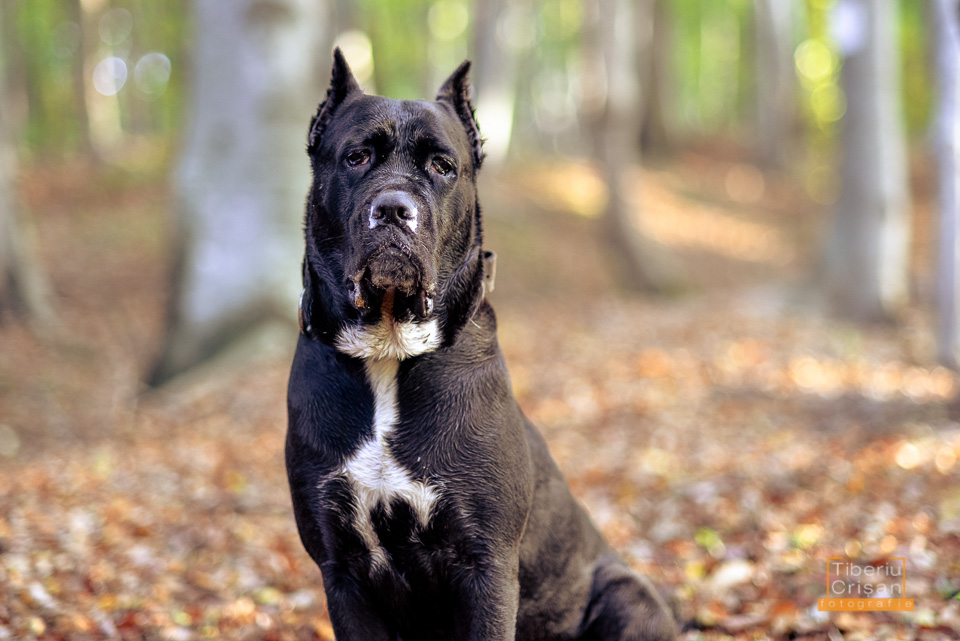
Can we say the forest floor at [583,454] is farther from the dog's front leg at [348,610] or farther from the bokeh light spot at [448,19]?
the bokeh light spot at [448,19]

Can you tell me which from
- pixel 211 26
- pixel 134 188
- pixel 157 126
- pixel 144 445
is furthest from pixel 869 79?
pixel 157 126

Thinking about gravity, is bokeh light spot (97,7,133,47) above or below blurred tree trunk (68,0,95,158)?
above

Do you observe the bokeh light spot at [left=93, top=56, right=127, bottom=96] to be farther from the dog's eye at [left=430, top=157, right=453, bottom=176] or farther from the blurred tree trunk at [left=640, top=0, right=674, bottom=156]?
the dog's eye at [left=430, top=157, right=453, bottom=176]

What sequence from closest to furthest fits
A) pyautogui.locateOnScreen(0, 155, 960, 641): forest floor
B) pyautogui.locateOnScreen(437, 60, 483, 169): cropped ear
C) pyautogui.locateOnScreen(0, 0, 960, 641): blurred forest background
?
pyautogui.locateOnScreen(437, 60, 483, 169): cropped ear
pyautogui.locateOnScreen(0, 155, 960, 641): forest floor
pyautogui.locateOnScreen(0, 0, 960, 641): blurred forest background

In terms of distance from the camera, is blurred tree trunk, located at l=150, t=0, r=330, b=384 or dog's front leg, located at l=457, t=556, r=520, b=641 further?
blurred tree trunk, located at l=150, t=0, r=330, b=384

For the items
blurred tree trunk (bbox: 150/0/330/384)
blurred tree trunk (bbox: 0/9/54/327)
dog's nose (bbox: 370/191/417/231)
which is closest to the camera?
dog's nose (bbox: 370/191/417/231)

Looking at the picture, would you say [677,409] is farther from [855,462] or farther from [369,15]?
[369,15]

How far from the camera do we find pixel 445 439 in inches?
89.4

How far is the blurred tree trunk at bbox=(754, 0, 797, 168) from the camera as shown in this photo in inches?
830

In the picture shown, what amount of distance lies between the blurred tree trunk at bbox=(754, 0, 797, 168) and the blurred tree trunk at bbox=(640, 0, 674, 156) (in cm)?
268

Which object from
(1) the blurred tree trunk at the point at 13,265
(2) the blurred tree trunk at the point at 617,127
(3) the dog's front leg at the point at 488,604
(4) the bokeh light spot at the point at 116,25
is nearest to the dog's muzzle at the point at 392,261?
(3) the dog's front leg at the point at 488,604

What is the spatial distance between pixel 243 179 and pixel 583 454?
439cm

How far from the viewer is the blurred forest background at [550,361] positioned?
13.2ft

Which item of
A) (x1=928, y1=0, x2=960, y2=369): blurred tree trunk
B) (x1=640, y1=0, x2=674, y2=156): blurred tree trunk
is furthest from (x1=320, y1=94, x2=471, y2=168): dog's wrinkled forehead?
(x1=640, y1=0, x2=674, y2=156): blurred tree trunk
